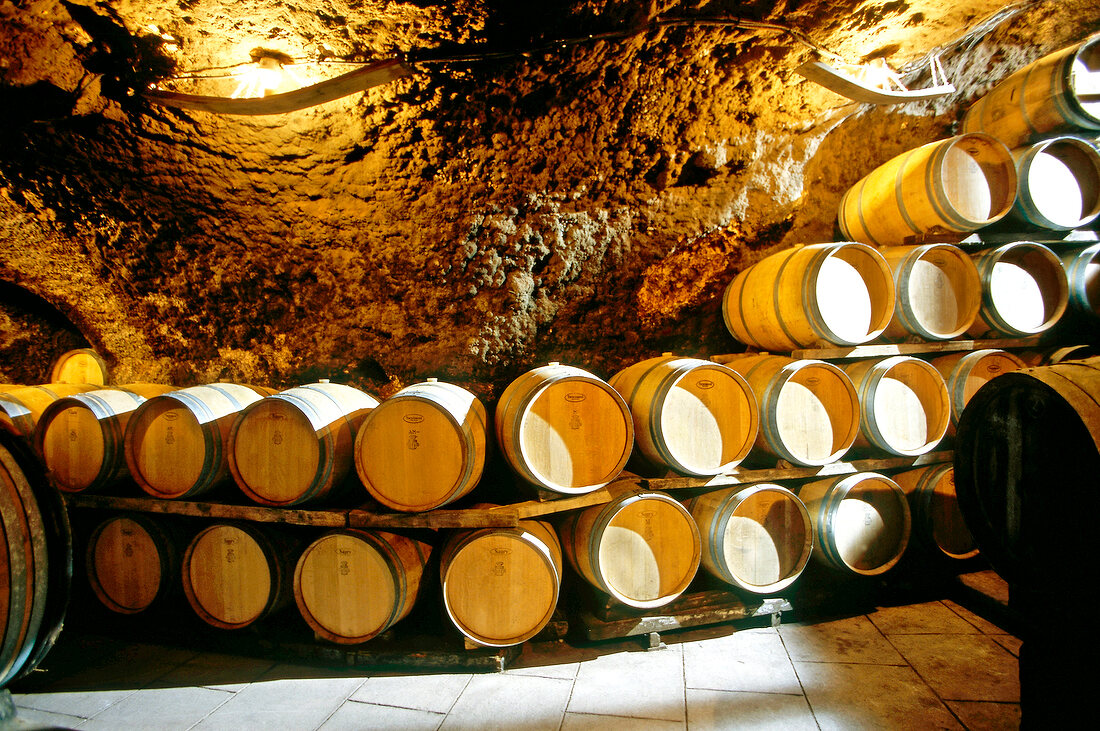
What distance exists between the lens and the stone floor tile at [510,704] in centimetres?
233

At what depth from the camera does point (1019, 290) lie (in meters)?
3.70

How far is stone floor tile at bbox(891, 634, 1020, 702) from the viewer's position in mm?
2438

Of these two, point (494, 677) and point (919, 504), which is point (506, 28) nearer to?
point (494, 677)

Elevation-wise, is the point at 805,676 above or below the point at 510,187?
below

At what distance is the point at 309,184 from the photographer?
13.2ft

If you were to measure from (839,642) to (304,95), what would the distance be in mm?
4555

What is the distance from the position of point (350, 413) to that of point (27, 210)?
384cm

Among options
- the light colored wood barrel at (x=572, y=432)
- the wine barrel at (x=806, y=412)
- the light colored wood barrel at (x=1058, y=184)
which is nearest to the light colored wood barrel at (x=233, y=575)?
the light colored wood barrel at (x=572, y=432)

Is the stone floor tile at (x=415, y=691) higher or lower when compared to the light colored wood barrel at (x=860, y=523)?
lower

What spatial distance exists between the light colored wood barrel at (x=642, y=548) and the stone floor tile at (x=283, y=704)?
4.83 feet

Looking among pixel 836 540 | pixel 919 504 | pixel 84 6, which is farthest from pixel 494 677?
pixel 84 6

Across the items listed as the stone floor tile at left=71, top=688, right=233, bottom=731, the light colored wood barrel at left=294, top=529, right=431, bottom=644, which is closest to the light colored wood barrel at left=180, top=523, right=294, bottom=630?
the light colored wood barrel at left=294, top=529, right=431, bottom=644

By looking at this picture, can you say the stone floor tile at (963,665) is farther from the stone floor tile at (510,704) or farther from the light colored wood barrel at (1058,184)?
the light colored wood barrel at (1058,184)

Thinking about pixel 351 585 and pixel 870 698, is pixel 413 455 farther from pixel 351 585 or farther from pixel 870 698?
pixel 870 698
